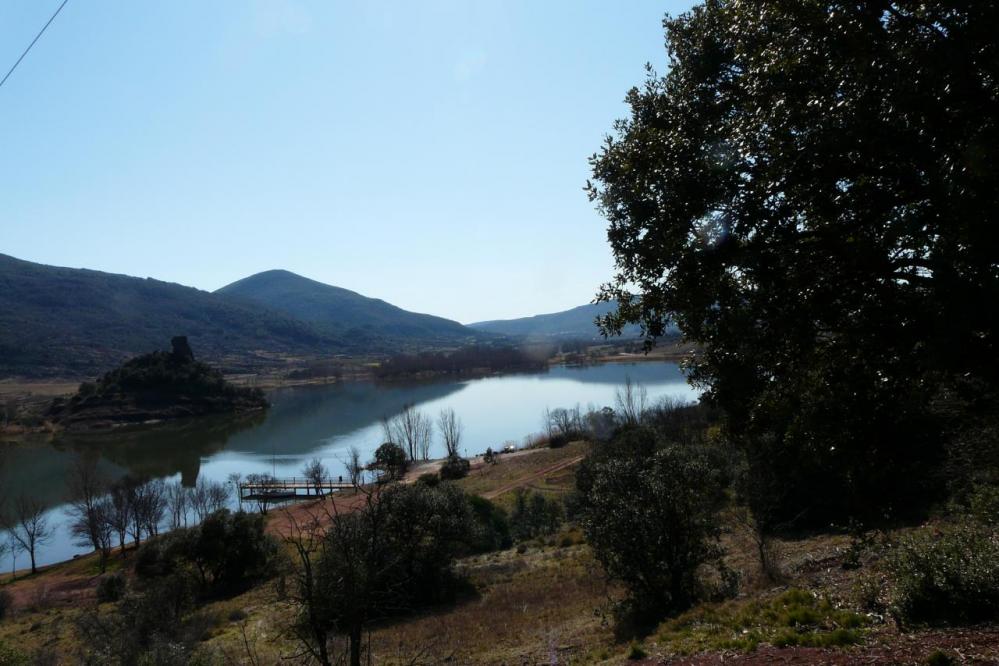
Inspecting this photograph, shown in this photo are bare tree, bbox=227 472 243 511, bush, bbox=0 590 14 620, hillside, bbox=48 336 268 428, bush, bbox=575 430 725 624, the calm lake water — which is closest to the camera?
bush, bbox=575 430 725 624

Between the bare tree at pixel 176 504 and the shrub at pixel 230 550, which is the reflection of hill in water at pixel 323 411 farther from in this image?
the shrub at pixel 230 550

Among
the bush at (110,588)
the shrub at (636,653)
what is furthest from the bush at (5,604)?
the shrub at (636,653)

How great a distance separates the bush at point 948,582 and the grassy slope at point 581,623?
0.42 m

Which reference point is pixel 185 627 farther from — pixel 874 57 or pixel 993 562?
pixel 874 57

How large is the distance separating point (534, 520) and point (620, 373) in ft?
325

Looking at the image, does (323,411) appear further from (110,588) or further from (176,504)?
(110,588)

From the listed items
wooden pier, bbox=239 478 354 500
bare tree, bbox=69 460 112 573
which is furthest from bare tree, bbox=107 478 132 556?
wooden pier, bbox=239 478 354 500

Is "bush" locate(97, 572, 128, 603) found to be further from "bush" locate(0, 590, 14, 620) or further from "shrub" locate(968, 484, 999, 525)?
"shrub" locate(968, 484, 999, 525)

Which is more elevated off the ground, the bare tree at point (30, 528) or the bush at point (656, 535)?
the bush at point (656, 535)

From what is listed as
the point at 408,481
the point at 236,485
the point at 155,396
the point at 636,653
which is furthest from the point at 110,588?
the point at 155,396

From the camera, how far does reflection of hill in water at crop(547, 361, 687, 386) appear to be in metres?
104

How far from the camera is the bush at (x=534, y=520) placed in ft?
93.5

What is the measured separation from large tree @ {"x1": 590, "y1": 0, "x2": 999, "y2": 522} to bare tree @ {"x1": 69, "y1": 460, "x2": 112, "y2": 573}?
3751 centimetres

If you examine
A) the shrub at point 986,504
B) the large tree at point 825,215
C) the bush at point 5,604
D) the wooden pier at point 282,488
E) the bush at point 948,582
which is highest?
the large tree at point 825,215
